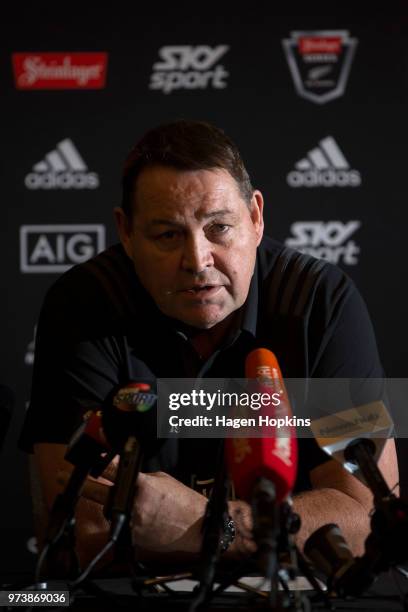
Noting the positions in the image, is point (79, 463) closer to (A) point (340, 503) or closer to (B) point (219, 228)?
(B) point (219, 228)

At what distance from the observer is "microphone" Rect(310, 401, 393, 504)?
0.91 meters

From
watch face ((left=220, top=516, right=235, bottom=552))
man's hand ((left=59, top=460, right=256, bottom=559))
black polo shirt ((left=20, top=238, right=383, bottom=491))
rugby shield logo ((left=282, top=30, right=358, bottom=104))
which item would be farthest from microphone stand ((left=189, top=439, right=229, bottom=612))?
rugby shield logo ((left=282, top=30, right=358, bottom=104))

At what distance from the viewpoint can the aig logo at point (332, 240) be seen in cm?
301

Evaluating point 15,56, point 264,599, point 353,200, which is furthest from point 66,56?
point 264,599

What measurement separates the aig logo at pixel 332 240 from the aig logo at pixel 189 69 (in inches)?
24.0

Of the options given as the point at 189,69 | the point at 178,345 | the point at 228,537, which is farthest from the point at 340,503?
the point at 189,69

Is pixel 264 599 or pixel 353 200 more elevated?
pixel 353 200

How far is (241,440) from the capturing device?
0.87m

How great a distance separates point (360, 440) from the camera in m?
0.97

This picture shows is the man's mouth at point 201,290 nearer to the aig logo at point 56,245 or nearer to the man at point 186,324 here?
the man at point 186,324

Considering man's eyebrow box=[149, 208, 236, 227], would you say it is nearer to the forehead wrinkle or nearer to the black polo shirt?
the forehead wrinkle

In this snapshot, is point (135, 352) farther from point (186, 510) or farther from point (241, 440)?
point (241, 440)

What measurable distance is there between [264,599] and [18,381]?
211cm

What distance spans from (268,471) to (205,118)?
239cm
